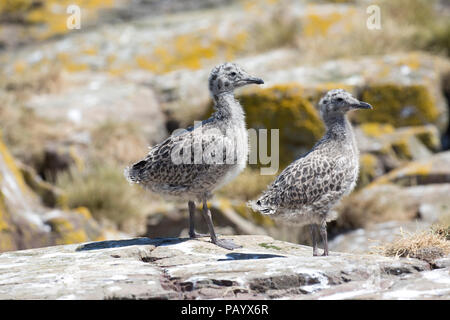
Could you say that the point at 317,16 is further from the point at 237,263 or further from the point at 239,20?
the point at 237,263

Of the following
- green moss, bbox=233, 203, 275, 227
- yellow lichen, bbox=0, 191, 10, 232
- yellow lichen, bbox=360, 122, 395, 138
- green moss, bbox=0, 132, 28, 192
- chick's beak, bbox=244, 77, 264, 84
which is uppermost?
chick's beak, bbox=244, 77, 264, 84

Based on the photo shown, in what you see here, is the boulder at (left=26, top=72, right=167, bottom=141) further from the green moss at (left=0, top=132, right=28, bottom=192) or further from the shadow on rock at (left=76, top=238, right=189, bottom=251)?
the shadow on rock at (left=76, top=238, right=189, bottom=251)

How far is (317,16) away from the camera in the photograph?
18.5m

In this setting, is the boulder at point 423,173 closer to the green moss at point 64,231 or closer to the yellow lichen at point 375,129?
the yellow lichen at point 375,129

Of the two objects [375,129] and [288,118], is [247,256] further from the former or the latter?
[375,129]

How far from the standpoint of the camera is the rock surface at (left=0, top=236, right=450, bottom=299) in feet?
18.2

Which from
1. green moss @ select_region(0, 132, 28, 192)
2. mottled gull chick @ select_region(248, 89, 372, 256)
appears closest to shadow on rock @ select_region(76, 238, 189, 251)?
mottled gull chick @ select_region(248, 89, 372, 256)

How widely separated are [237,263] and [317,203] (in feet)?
3.87

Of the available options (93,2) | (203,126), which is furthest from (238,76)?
(93,2)

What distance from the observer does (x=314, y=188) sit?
273 inches

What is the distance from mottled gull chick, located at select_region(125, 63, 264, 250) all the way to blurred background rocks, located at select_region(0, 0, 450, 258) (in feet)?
10.7

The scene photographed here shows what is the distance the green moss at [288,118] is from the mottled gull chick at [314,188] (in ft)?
20.9

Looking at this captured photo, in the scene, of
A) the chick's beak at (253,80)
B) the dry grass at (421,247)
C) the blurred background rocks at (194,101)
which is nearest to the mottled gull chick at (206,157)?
the chick's beak at (253,80)

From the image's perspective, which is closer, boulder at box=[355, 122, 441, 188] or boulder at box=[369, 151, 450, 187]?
boulder at box=[369, 151, 450, 187]
